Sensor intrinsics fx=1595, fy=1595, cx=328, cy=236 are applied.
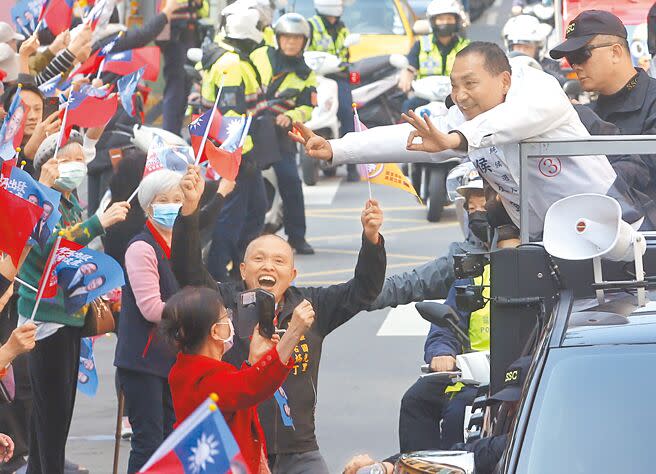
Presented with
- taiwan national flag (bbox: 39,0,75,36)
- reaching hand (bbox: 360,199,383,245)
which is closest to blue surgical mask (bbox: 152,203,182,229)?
reaching hand (bbox: 360,199,383,245)

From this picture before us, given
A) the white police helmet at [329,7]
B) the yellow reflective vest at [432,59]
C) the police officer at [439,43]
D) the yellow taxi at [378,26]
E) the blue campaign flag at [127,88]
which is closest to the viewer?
the blue campaign flag at [127,88]

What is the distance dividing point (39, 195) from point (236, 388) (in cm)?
189

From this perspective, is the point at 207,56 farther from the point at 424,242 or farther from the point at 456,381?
the point at 456,381

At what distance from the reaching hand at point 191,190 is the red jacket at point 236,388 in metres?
1.27

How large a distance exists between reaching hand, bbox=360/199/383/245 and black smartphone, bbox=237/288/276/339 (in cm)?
61

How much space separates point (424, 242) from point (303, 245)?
131cm

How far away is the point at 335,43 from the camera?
64.8 ft

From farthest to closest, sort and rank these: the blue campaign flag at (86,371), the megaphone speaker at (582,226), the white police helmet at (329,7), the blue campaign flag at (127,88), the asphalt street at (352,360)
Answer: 1. the white police helmet at (329,7)
2. the blue campaign flag at (127,88)
3. the asphalt street at (352,360)
4. the blue campaign flag at (86,371)
5. the megaphone speaker at (582,226)

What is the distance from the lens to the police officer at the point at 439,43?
18.1 metres

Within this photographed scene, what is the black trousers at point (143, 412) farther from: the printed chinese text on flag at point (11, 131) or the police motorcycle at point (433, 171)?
the police motorcycle at point (433, 171)

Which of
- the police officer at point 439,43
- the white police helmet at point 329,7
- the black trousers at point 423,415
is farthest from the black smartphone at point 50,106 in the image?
the white police helmet at point 329,7

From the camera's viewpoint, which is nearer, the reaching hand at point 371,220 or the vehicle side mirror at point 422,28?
the reaching hand at point 371,220

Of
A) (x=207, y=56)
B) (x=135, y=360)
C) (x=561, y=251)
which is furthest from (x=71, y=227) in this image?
(x=207, y=56)

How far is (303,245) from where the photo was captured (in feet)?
52.0
